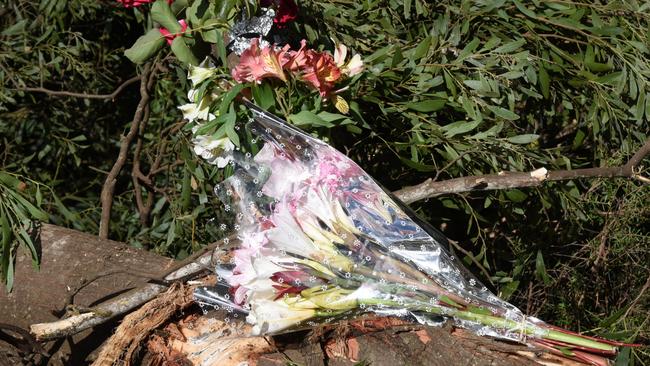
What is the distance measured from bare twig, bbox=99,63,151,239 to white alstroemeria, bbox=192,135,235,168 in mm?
866

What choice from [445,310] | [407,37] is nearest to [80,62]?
[407,37]

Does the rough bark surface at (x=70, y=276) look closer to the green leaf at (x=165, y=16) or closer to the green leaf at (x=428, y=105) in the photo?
the green leaf at (x=165, y=16)

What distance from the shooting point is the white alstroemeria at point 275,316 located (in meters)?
1.45

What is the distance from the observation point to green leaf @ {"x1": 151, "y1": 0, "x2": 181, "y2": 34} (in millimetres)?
1791

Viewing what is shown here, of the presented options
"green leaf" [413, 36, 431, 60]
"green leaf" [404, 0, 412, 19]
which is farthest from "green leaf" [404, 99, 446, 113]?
"green leaf" [404, 0, 412, 19]

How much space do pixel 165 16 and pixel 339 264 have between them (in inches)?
27.6

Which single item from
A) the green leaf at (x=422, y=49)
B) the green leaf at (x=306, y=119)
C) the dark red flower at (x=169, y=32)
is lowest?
the green leaf at (x=422, y=49)

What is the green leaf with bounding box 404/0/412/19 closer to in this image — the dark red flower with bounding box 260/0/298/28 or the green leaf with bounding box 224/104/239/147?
the dark red flower with bounding box 260/0/298/28

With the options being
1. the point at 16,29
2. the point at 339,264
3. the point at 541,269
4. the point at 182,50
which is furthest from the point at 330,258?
the point at 16,29

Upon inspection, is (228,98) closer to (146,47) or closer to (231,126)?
(231,126)

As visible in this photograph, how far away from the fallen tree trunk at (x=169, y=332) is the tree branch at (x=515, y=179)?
0.37 metres

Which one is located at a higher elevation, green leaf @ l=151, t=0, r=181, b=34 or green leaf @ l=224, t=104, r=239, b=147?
green leaf @ l=151, t=0, r=181, b=34

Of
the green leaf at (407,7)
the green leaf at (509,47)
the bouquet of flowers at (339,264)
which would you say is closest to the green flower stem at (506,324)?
the bouquet of flowers at (339,264)

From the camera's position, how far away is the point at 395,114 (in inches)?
81.4
